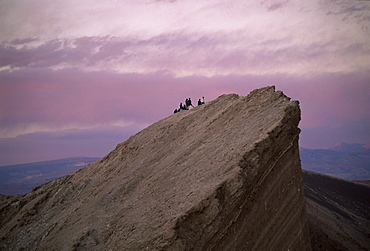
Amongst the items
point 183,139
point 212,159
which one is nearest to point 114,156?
point 183,139

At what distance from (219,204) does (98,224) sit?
4156 millimetres

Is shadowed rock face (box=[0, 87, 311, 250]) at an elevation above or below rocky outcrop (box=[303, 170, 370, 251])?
above

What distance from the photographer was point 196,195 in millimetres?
10156

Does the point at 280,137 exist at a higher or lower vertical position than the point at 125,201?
higher

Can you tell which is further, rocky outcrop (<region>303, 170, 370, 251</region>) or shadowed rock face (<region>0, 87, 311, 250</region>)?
rocky outcrop (<region>303, 170, 370, 251</region>)

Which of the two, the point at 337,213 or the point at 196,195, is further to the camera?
the point at 337,213

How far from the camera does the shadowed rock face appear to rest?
984cm

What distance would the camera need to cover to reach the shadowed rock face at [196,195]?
9.84 metres

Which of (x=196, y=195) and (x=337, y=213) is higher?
(x=196, y=195)

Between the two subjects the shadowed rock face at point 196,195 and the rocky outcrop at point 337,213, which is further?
the rocky outcrop at point 337,213

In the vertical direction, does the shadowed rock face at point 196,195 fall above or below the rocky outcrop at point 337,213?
above

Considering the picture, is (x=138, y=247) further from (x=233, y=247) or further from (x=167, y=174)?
(x=167, y=174)

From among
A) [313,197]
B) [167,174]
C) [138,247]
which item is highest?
[167,174]

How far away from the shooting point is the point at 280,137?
1190 cm
